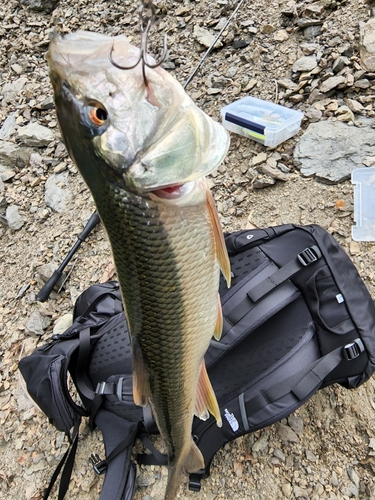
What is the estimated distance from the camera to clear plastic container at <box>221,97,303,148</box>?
2.83 metres

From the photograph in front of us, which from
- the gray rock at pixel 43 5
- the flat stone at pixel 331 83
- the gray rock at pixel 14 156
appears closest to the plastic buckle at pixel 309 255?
the flat stone at pixel 331 83

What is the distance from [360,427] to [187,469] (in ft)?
2.93

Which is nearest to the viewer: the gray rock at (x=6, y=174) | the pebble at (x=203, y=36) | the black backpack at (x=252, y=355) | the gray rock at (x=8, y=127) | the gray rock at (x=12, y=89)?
the black backpack at (x=252, y=355)

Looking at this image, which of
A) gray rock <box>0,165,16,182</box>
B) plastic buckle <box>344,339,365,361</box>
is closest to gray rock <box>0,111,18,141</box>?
gray rock <box>0,165,16,182</box>

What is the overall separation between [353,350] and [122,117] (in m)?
1.33

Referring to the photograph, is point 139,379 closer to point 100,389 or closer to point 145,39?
point 100,389

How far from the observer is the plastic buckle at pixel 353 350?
166 cm

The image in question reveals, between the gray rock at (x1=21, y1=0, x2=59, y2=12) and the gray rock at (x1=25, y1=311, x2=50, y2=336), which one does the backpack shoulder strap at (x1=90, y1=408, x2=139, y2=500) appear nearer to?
the gray rock at (x1=25, y1=311, x2=50, y2=336)

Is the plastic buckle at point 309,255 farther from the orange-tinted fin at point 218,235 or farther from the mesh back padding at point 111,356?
the mesh back padding at point 111,356

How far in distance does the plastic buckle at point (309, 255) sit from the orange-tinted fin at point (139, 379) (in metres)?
0.91

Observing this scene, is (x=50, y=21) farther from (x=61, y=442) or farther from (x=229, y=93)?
(x=61, y=442)

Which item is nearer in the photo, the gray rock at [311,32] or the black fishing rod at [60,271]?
the black fishing rod at [60,271]

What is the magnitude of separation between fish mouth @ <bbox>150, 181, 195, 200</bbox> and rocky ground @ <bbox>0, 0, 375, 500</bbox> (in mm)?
1471

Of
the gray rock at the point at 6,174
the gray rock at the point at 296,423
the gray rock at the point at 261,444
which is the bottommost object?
the gray rock at the point at 261,444
